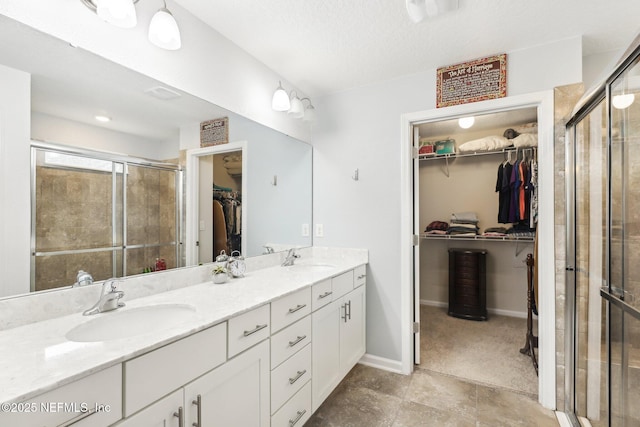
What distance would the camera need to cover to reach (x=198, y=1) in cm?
155

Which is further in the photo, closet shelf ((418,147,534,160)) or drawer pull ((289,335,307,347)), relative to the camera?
closet shelf ((418,147,534,160))

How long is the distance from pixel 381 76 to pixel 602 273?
1897 millimetres

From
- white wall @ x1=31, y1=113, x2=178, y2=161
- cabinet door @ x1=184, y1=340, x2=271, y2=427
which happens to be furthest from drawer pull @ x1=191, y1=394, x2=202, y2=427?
white wall @ x1=31, y1=113, x2=178, y2=161

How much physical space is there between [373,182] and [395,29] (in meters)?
1.10

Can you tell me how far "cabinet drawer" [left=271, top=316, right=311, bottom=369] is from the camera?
141cm

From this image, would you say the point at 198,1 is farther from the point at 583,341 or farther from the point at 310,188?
the point at 583,341

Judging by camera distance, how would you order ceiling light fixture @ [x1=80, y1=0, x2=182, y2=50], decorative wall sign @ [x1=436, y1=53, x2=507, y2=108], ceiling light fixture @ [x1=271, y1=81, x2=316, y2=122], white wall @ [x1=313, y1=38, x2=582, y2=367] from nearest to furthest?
ceiling light fixture @ [x1=80, y1=0, x2=182, y2=50]
decorative wall sign @ [x1=436, y1=53, x2=507, y2=108]
ceiling light fixture @ [x1=271, y1=81, x2=316, y2=122]
white wall @ [x1=313, y1=38, x2=582, y2=367]

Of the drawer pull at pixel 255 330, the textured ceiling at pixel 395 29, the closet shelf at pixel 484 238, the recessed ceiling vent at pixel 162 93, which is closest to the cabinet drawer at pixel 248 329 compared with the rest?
the drawer pull at pixel 255 330

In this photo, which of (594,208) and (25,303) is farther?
(594,208)

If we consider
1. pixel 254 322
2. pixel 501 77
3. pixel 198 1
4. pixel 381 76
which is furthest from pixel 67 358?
pixel 501 77

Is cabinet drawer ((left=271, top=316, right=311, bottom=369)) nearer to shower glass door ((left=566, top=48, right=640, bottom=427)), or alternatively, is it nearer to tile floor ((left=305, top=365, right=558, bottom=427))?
tile floor ((left=305, top=365, right=558, bottom=427))

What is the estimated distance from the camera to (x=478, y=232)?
3674 millimetres

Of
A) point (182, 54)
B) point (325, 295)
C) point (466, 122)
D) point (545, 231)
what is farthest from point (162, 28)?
point (466, 122)

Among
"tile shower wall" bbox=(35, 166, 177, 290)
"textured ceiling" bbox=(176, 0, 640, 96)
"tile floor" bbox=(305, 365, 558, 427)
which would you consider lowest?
"tile floor" bbox=(305, 365, 558, 427)
